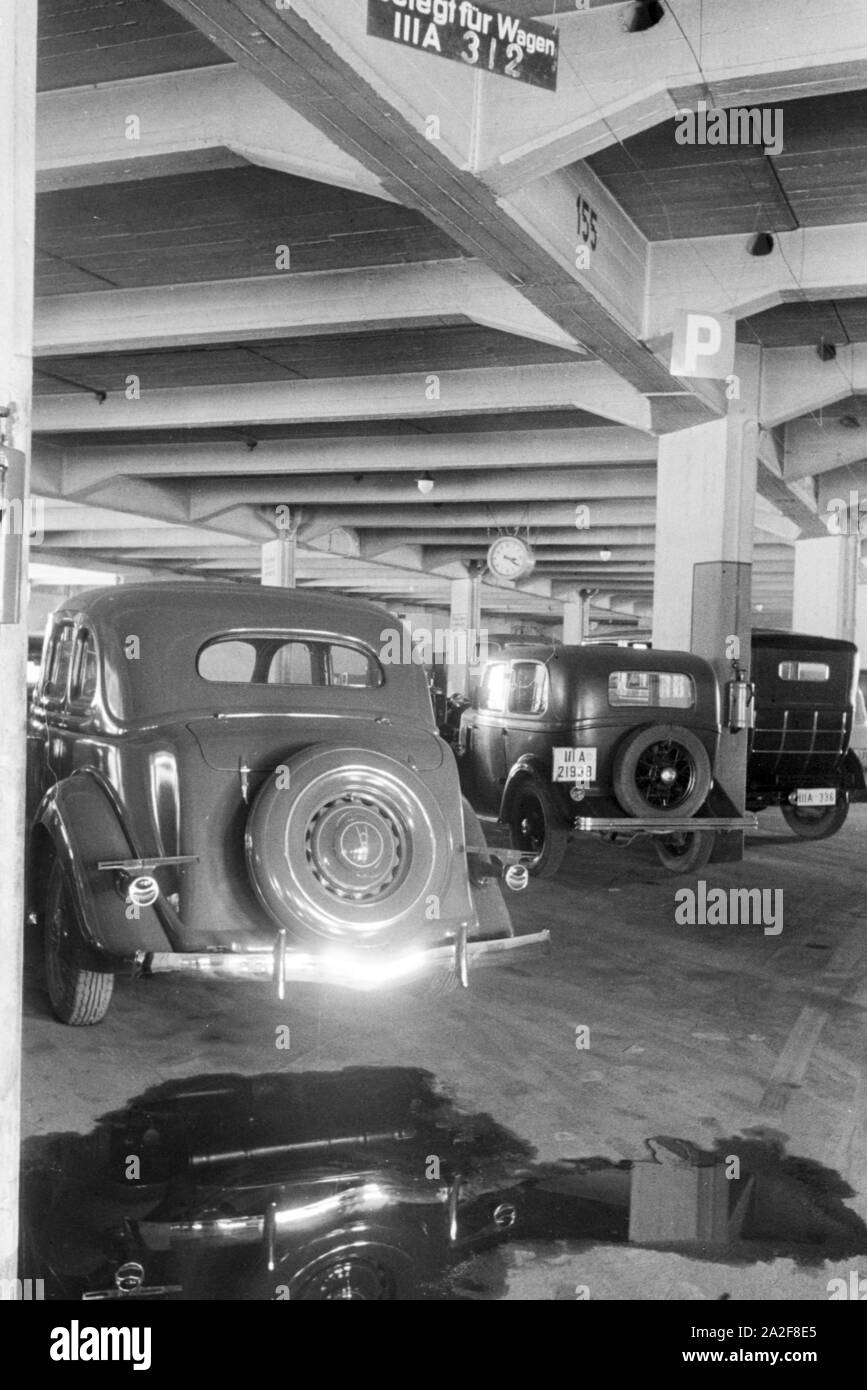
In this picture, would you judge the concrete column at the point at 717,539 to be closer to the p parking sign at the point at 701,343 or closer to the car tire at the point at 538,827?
the p parking sign at the point at 701,343

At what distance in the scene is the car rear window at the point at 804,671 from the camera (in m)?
11.5

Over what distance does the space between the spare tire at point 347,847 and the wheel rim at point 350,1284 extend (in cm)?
146

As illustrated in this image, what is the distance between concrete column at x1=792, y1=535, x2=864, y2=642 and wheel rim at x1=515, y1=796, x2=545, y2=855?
28.4 feet

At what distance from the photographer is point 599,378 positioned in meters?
11.5

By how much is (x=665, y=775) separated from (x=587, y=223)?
4.11 m

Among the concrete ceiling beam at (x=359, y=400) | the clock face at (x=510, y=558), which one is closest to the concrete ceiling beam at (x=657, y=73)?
the concrete ceiling beam at (x=359, y=400)

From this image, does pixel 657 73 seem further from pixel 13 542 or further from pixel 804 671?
pixel 804 671

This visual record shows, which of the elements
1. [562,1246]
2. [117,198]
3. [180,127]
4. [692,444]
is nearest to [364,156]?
[180,127]

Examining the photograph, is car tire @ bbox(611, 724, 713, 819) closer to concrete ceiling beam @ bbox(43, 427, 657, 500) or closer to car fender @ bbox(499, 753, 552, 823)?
car fender @ bbox(499, 753, 552, 823)

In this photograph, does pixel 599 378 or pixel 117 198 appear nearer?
pixel 117 198

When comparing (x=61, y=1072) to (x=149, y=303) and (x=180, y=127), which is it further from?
(x=149, y=303)

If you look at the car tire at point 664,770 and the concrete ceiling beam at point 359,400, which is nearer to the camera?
the car tire at point 664,770

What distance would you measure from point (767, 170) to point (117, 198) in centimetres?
442

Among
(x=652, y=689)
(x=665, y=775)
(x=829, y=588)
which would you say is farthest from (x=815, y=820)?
(x=829, y=588)
